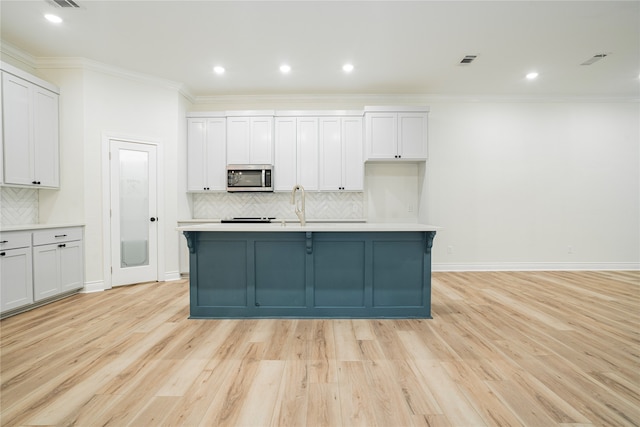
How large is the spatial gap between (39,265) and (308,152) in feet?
12.5

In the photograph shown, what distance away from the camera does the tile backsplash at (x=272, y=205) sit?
5188 mm

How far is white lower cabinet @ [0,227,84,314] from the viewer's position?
2934 mm

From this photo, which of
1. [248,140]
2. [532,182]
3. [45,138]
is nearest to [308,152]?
[248,140]

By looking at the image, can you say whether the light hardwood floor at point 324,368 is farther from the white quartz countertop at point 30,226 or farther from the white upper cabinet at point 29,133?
the white upper cabinet at point 29,133

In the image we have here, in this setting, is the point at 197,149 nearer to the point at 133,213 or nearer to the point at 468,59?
the point at 133,213

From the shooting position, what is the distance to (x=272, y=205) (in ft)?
17.1

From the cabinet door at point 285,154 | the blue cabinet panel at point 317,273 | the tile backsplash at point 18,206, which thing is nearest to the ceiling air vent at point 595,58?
the blue cabinet panel at point 317,273

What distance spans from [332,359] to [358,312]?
2.80ft

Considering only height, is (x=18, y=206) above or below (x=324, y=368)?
above

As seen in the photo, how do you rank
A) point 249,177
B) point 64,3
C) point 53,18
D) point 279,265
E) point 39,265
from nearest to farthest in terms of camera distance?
point 64,3 → point 279,265 → point 53,18 → point 39,265 → point 249,177

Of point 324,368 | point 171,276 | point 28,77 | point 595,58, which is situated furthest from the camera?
point 171,276

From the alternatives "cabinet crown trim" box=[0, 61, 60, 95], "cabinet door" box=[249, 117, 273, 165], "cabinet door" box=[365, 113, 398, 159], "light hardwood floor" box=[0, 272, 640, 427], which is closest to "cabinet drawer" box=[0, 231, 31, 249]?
"light hardwood floor" box=[0, 272, 640, 427]

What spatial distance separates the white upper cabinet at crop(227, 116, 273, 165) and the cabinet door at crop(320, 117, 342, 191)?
0.91m

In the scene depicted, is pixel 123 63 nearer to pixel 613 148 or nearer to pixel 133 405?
pixel 133 405
